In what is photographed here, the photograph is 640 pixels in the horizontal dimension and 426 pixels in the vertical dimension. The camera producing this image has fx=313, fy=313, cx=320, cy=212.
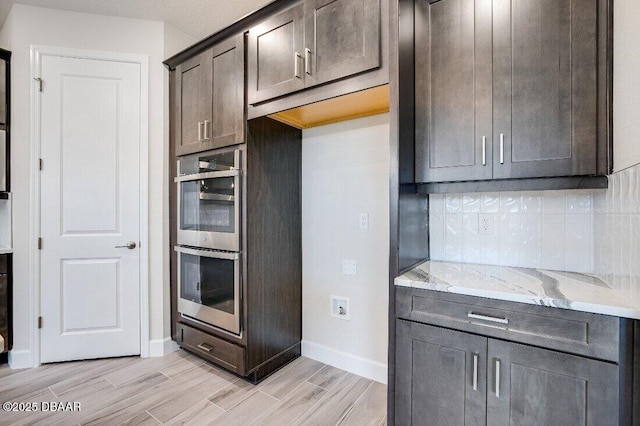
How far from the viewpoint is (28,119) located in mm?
2363

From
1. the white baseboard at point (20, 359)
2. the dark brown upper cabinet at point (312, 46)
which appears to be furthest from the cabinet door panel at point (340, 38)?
the white baseboard at point (20, 359)

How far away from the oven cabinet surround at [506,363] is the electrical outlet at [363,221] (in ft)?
2.58

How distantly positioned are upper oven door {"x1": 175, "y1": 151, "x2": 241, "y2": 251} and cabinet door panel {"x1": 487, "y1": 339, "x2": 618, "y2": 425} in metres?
1.58

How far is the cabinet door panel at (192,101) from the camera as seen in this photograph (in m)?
2.31

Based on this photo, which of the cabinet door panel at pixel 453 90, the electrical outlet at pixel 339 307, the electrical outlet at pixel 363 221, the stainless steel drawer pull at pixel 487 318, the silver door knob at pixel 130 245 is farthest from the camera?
the silver door knob at pixel 130 245

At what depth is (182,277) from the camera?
98.3 inches

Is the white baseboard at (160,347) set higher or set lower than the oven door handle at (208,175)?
lower

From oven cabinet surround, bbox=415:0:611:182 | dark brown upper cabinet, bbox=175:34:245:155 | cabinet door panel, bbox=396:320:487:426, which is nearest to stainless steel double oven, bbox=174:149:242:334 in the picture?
dark brown upper cabinet, bbox=175:34:245:155

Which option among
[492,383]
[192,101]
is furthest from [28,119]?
[492,383]

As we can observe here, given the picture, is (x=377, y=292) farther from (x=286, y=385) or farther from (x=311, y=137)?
(x=311, y=137)

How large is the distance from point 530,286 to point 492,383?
0.42 metres

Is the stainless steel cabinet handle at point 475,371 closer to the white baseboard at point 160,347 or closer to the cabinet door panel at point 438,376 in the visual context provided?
the cabinet door panel at point 438,376

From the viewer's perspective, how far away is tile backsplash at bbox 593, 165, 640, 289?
111 centimetres

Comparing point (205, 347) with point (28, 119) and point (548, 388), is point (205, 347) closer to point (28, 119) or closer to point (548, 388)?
point (548, 388)
